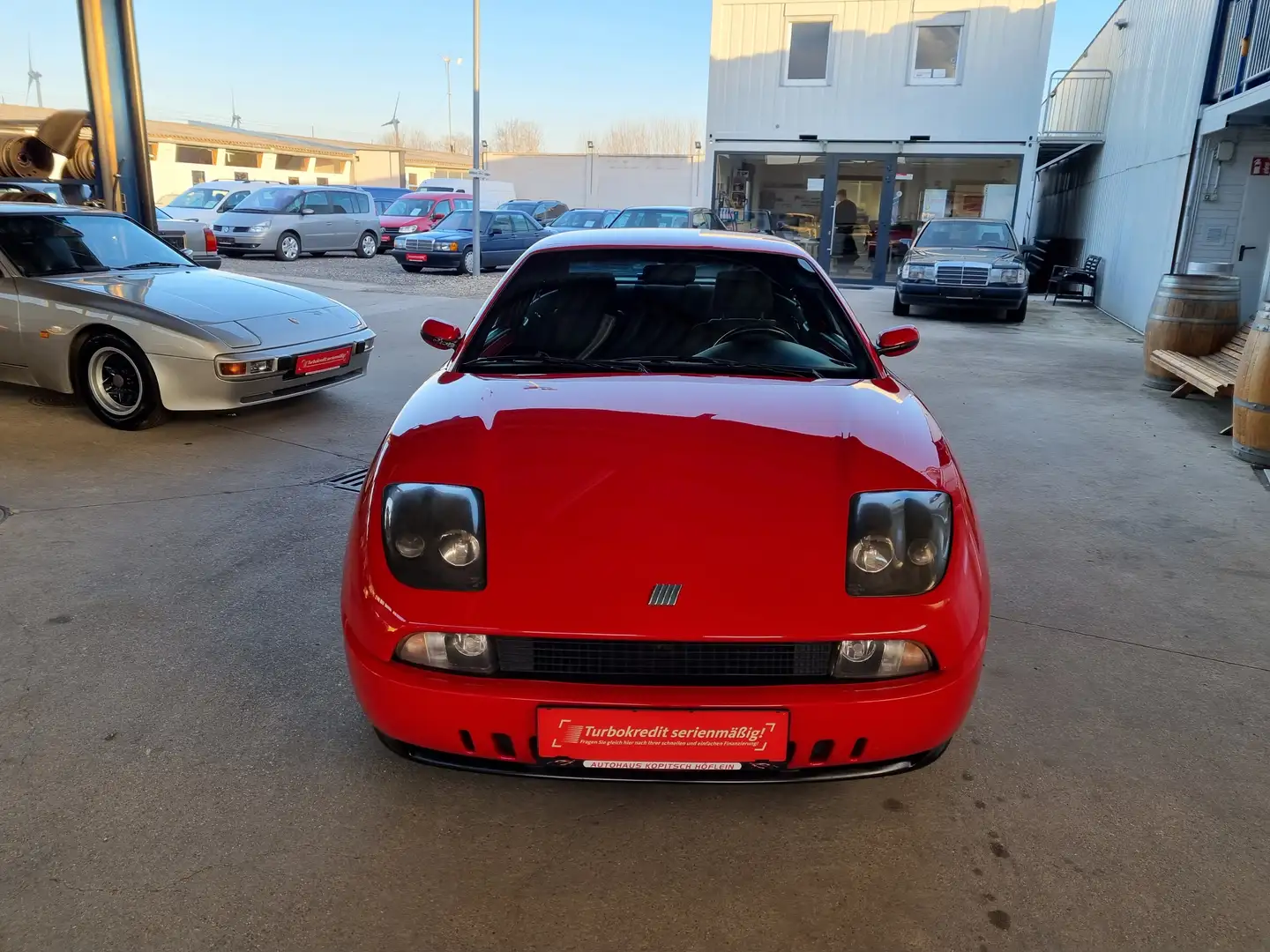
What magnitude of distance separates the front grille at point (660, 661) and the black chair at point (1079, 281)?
628 inches

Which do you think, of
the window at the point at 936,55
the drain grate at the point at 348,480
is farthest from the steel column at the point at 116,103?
the window at the point at 936,55

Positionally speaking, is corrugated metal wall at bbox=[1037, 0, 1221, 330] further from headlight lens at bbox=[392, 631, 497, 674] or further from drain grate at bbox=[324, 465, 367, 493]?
headlight lens at bbox=[392, 631, 497, 674]

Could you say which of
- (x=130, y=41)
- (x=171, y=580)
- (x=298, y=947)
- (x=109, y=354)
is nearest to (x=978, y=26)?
(x=130, y=41)

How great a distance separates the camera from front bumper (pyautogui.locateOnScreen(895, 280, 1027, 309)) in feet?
41.0

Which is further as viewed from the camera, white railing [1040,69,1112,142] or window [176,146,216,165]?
window [176,146,216,165]

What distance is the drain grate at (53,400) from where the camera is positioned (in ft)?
21.3

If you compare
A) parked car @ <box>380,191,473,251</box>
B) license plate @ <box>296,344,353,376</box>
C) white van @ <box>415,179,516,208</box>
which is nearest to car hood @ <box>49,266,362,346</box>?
license plate @ <box>296,344,353,376</box>

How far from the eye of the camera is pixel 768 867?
2107mm

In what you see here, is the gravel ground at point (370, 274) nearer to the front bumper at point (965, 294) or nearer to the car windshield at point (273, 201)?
the car windshield at point (273, 201)

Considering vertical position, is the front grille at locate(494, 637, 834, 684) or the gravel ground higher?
the front grille at locate(494, 637, 834, 684)

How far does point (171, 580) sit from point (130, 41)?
6304mm

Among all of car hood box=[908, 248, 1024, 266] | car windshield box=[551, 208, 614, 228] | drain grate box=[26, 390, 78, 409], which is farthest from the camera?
car windshield box=[551, 208, 614, 228]

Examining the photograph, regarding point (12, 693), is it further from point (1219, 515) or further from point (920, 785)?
point (1219, 515)

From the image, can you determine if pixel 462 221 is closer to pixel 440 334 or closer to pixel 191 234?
pixel 191 234
